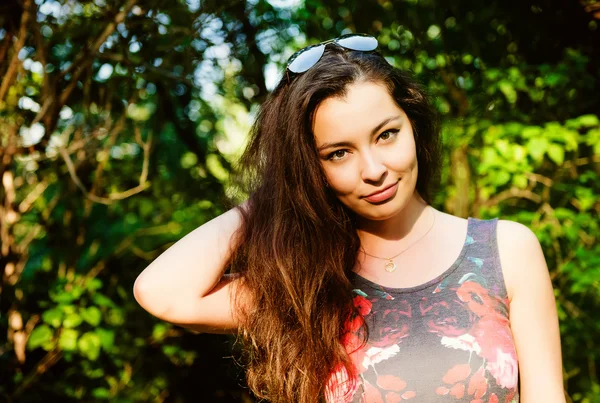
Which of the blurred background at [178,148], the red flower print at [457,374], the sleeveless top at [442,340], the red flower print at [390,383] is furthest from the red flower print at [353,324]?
the blurred background at [178,148]

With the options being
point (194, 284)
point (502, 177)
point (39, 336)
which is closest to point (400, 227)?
point (194, 284)

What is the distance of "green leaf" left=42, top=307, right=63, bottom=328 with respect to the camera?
3133mm

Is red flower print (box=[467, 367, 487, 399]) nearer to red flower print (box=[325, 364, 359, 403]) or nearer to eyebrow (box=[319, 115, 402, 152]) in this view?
red flower print (box=[325, 364, 359, 403])

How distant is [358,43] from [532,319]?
881mm

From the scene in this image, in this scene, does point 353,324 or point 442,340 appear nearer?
point 442,340

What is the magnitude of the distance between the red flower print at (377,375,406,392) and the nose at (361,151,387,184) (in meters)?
0.49

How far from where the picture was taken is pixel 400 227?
5.96 feet

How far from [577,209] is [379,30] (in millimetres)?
1629

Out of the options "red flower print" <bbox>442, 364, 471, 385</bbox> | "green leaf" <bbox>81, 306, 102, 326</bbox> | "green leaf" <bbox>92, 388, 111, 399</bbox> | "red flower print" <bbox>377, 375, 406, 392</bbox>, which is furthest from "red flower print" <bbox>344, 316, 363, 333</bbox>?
"green leaf" <bbox>92, 388, 111, 399</bbox>

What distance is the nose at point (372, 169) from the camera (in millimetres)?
1544

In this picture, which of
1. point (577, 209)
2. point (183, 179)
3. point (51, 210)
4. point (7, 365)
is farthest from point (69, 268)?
point (577, 209)

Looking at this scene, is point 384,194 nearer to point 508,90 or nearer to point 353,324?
point 353,324

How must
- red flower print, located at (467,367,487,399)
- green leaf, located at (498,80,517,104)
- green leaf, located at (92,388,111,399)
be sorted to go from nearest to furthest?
red flower print, located at (467,367,487,399)
green leaf, located at (498,80,517,104)
green leaf, located at (92,388,111,399)

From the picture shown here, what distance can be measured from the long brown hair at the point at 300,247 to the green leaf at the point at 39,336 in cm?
180
